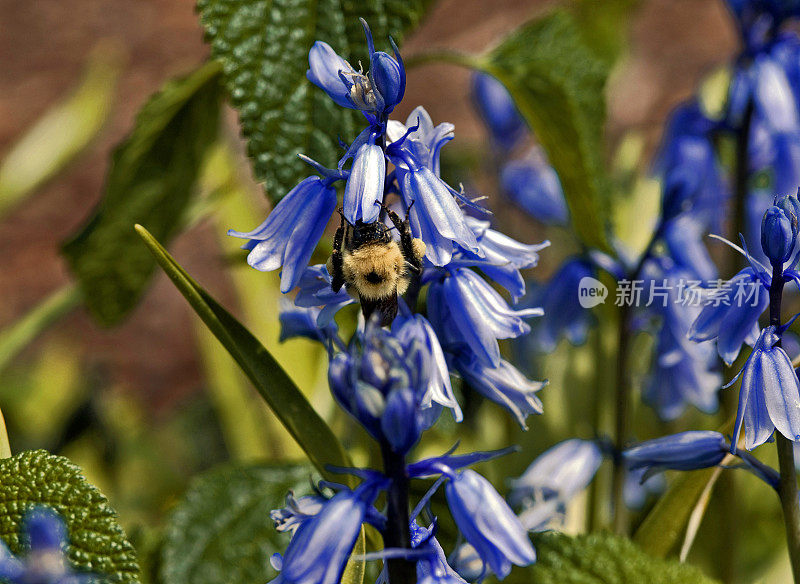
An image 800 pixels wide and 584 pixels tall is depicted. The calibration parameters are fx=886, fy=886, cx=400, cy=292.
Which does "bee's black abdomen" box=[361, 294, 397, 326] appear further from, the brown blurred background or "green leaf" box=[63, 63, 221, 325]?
the brown blurred background

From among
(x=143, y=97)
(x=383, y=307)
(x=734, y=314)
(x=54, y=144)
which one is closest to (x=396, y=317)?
(x=383, y=307)

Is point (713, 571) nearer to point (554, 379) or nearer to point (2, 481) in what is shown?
point (554, 379)

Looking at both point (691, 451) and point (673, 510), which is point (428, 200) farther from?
point (673, 510)

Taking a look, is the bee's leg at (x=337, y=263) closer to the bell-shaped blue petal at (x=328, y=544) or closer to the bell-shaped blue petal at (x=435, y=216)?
the bell-shaped blue petal at (x=435, y=216)

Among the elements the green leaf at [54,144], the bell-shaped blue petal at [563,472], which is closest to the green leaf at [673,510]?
the bell-shaped blue petal at [563,472]

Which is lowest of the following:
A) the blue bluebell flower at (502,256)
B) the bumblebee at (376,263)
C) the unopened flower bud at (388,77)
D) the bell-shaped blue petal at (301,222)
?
the blue bluebell flower at (502,256)

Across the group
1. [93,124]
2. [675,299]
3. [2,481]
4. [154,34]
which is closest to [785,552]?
[675,299]
